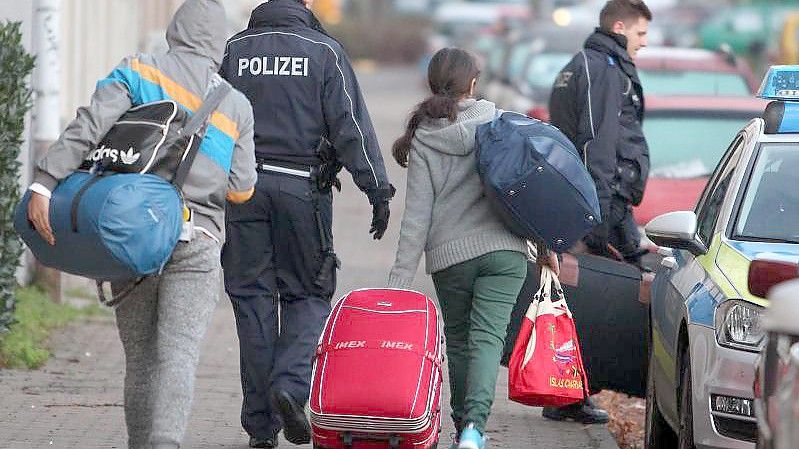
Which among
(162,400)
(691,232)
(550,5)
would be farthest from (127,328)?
(550,5)

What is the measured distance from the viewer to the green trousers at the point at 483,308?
6.62 meters

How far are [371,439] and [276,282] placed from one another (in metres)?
1.36

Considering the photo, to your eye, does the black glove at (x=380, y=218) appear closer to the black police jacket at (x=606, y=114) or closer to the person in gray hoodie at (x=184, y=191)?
the person in gray hoodie at (x=184, y=191)

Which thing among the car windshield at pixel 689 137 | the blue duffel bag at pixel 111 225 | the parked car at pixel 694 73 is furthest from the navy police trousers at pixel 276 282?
the parked car at pixel 694 73

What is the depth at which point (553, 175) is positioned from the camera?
21.2 ft

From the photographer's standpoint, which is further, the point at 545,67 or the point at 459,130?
the point at 545,67

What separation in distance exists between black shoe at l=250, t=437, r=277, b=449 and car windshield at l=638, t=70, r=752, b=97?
750 centimetres

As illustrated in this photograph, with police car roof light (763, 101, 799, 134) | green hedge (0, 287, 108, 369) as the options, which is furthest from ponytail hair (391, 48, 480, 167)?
green hedge (0, 287, 108, 369)

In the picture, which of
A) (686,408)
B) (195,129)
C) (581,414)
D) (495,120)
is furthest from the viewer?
(581,414)

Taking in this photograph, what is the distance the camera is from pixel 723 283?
6.20 metres

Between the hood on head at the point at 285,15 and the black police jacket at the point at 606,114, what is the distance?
180 cm

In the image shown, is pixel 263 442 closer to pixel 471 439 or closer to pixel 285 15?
pixel 471 439

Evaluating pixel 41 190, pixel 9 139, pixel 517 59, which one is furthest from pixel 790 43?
pixel 41 190

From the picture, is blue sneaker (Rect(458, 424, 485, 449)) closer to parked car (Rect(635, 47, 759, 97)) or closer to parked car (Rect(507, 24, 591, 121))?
parked car (Rect(635, 47, 759, 97))
